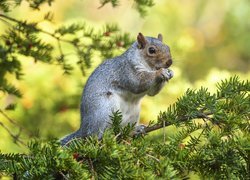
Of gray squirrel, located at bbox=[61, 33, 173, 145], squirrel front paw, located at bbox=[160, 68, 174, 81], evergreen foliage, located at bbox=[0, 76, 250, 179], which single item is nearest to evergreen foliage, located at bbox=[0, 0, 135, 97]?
gray squirrel, located at bbox=[61, 33, 173, 145]

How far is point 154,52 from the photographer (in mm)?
2686

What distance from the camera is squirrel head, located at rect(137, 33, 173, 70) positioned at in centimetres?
264

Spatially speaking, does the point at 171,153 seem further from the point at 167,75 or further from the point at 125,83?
the point at 125,83

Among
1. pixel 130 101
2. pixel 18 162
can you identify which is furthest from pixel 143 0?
pixel 18 162

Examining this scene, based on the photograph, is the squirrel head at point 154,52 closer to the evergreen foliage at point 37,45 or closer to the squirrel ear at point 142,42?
the squirrel ear at point 142,42

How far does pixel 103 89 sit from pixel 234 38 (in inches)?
157

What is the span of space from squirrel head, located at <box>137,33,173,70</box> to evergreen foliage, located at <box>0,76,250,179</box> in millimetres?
928

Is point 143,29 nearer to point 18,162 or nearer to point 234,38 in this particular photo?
point 234,38

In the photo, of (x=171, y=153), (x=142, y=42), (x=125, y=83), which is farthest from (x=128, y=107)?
(x=171, y=153)

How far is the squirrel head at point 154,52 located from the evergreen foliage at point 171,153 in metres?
0.93

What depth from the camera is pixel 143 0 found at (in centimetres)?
246

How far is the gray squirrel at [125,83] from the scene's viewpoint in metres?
2.54

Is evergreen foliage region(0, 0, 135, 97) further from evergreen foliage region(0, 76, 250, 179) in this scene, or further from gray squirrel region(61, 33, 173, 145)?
evergreen foliage region(0, 76, 250, 179)

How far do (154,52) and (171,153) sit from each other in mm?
1211
